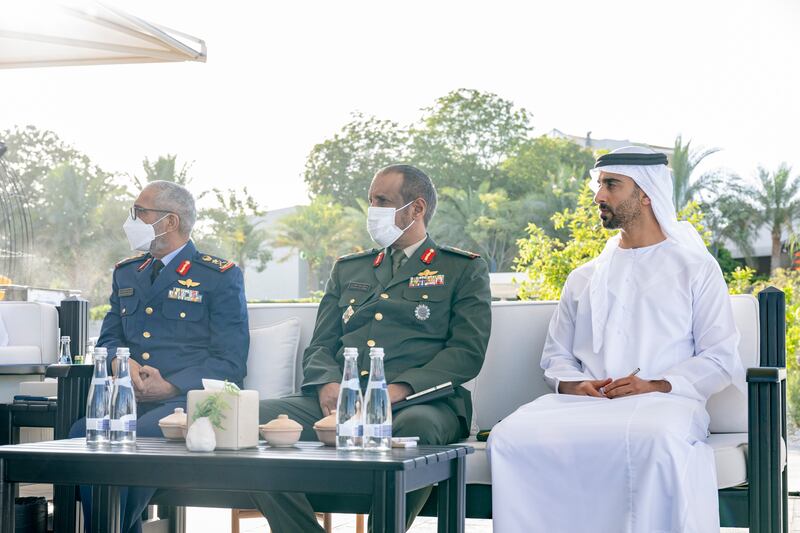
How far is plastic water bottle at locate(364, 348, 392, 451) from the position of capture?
2639 millimetres

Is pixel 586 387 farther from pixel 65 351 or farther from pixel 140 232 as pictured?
pixel 65 351

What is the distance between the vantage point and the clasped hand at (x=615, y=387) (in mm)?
3486

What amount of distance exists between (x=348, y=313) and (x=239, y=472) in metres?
1.53

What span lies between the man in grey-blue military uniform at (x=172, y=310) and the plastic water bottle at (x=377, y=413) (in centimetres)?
128

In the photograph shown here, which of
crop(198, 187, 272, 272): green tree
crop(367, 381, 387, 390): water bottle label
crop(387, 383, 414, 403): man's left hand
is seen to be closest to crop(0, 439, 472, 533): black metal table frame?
crop(367, 381, 387, 390): water bottle label

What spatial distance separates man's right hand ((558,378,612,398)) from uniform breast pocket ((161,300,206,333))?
1384mm

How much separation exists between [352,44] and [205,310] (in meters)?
43.4

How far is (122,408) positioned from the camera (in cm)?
286

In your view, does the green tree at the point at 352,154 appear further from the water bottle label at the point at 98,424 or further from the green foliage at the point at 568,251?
the water bottle label at the point at 98,424

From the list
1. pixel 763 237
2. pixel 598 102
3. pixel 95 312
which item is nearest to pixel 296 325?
pixel 95 312

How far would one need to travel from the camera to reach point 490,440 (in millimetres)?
3336

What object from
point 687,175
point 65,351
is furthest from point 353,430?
point 687,175

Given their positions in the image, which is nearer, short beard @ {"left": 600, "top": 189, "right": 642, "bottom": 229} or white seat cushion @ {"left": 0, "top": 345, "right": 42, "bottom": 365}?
short beard @ {"left": 600, "top": 189, "right": 642, "bottom": 229}

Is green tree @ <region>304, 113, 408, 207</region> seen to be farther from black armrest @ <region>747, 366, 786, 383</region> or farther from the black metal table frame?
the black metal table frame
